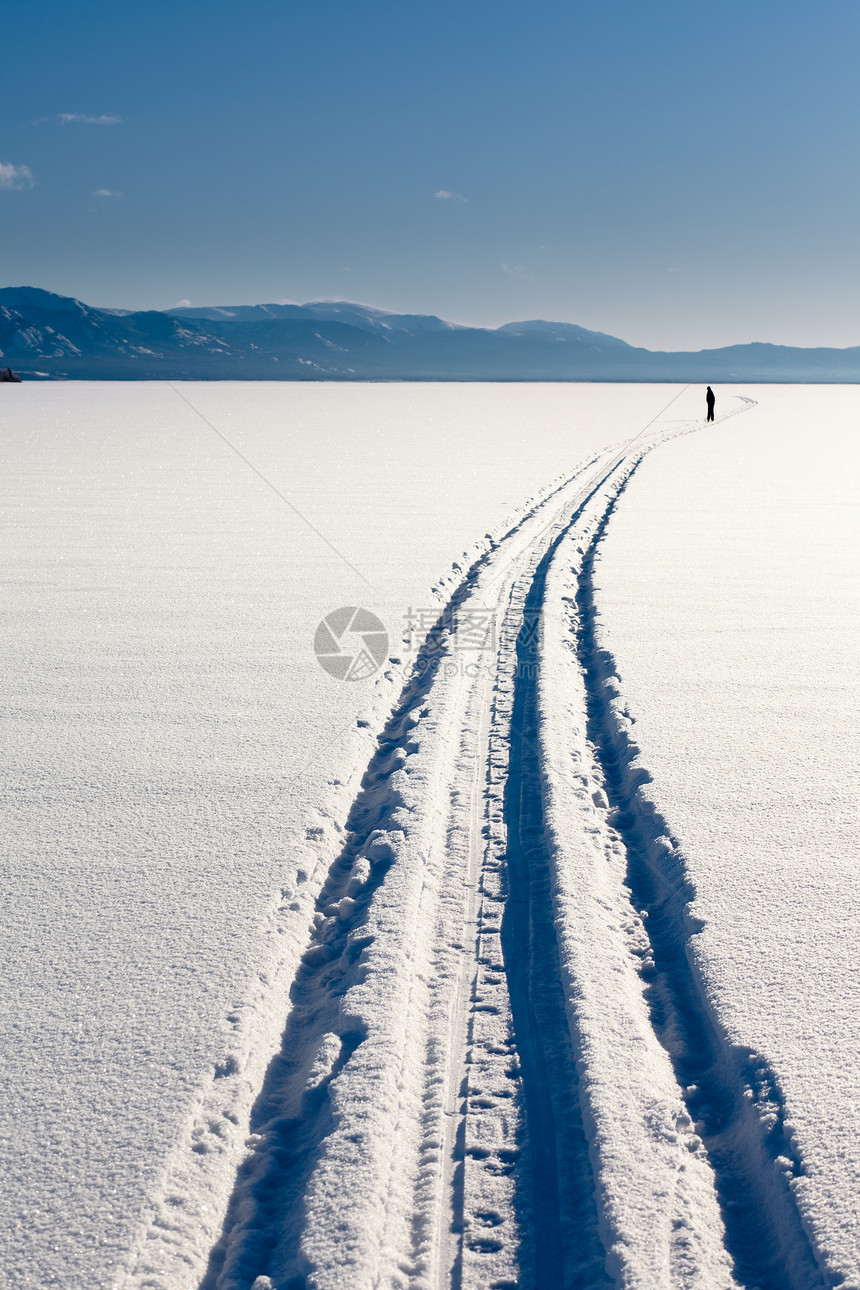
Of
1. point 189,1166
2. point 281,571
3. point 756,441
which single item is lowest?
point 189,1166

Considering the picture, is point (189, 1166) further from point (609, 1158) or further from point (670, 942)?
point (670, 942)

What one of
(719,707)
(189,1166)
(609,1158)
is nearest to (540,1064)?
(609,1158)

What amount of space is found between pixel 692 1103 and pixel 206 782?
251 cm

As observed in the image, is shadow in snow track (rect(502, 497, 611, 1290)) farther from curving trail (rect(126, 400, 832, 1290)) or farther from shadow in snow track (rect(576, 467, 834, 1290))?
shadow in snow track (rect(576, 467, 834, 1290))

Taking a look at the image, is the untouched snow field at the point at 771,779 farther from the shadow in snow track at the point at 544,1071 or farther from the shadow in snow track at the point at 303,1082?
the shadow in snow track at the point at 303,1082

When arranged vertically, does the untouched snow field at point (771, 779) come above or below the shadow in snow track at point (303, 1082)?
above

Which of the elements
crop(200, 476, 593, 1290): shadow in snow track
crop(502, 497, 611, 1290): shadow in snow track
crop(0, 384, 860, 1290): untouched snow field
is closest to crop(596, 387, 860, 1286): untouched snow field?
crop(0, 384, 860, 1290): untouched snow field

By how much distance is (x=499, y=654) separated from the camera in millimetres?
5875

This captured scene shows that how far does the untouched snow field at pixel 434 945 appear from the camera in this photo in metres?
2.01

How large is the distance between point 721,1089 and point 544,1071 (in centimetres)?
47

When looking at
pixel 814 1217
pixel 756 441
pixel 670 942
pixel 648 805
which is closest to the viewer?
pixel 814 1217

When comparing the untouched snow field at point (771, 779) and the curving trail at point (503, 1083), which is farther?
the untouched snow field at point (771, 779)

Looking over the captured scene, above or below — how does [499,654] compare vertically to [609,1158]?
above


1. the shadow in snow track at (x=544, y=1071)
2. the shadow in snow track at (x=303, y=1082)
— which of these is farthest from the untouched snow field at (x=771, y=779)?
the shadow in snow track at (x=303, y=1082)
